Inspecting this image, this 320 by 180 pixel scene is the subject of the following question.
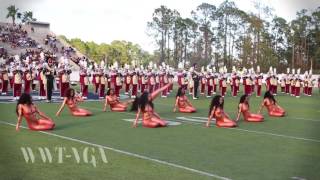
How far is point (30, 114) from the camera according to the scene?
8.95 metres

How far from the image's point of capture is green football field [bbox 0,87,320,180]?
18.7 feet

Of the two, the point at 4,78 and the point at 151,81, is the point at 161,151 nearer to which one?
the point at 4,78

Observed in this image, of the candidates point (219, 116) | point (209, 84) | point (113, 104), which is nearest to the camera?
point (219, 116)

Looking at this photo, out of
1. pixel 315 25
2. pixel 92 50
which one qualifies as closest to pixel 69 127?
pixel 315 25

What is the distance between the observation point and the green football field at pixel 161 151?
5.70 metres

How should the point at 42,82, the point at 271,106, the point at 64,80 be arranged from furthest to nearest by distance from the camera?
the point at 64,80 → the point at 42,82 → the point at 271,106

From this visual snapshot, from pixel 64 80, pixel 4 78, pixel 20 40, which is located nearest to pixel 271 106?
pixel 64 80

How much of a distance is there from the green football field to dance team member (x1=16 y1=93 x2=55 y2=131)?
0.17 metres

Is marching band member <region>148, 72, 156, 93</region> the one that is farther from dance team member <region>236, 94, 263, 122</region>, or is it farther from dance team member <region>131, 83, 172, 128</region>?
dance team member <region>131, 83, 172, 128</region>

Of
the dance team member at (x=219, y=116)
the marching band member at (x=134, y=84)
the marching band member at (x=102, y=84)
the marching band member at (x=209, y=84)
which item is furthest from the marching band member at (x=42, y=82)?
the marching band member at (x=209, y=84)

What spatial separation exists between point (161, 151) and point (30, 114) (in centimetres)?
294

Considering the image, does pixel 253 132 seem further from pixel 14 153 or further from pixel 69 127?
pixel 14 153

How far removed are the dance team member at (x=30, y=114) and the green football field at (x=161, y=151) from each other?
0.55 ft

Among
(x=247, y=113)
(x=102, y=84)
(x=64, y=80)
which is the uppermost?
(x=64, y=80)
